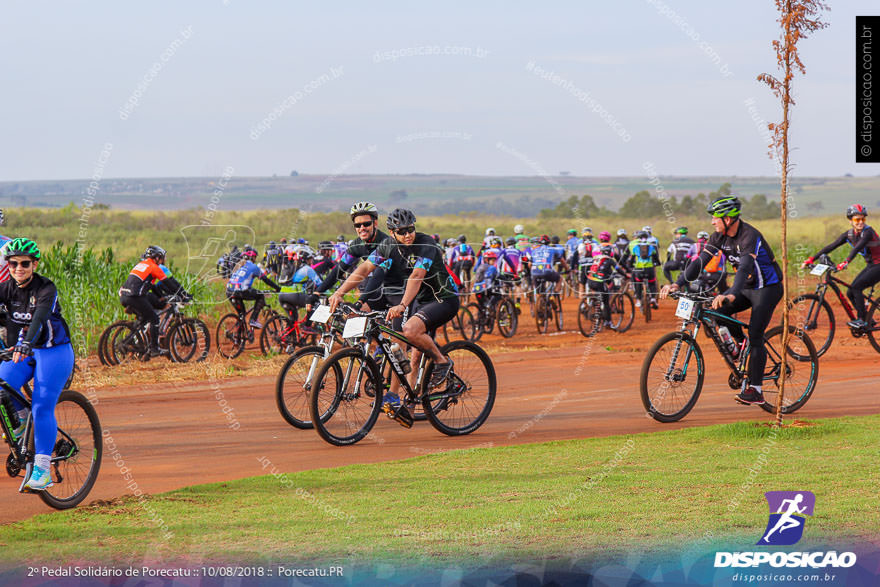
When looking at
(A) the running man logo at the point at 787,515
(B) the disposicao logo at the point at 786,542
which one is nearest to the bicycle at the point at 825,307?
(A) the running man logo at the point at 787,515

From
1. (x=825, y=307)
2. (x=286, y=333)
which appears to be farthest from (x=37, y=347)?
(x=825, y=307)

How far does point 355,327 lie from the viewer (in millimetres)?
10172

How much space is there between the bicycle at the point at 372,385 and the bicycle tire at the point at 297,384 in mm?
340

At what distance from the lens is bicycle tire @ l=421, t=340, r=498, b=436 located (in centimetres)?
1077

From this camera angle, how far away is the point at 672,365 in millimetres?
11312

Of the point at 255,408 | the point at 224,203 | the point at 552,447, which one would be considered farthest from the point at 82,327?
the point at 224,203

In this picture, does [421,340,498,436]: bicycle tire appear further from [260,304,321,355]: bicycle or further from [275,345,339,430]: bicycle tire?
[260,304,321,355]: bicycle

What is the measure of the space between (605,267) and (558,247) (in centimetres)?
565

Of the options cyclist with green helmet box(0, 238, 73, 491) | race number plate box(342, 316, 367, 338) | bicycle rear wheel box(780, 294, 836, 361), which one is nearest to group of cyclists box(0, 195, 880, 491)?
cyclist with green helmet box(0, 238, 73, 491)

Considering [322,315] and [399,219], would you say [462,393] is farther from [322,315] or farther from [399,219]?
[399,219]

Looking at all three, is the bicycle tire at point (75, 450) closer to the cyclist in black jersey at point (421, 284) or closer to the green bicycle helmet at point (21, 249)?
the green bicycle helmet at point (21, 249)

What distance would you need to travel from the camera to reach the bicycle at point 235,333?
66.3 feet

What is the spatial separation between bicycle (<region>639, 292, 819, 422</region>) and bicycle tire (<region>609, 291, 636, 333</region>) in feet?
40.3

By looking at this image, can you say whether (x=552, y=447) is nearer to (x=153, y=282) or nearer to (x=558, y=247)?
(x=153, y=282)
